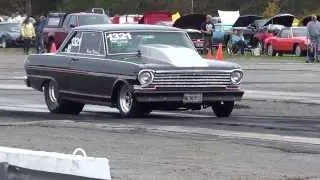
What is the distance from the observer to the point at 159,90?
45.6 ft

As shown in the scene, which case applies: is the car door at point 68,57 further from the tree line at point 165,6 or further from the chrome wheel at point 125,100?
the tree line at point 165,6

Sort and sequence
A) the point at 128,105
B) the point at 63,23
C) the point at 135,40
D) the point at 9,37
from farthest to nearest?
the point at 9,37, the point at 63,23, the point at 135,40, the point at 128,105

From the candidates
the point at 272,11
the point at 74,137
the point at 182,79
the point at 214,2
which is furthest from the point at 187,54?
the point at 214,2

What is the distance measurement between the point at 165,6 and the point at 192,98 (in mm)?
65168

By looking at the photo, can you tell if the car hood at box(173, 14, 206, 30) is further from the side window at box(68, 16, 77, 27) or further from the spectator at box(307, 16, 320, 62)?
the spectator at box(307, 16, 320, 62)

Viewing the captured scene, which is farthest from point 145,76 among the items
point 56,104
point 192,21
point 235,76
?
point 192,21

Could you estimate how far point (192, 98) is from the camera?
46.3 feet

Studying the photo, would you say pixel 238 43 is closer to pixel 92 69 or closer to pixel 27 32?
pixel 27 32

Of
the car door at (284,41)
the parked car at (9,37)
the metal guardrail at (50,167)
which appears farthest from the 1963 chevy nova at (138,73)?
the parked car at (9,37)

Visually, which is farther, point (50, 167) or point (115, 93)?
point (115, 93)

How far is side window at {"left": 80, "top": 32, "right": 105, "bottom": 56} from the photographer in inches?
590

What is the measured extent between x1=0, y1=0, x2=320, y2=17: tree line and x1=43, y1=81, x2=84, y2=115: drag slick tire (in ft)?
172

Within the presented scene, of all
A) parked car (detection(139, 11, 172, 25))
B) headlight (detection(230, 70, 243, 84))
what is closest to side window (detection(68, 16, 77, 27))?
parked car (detection(139, 11, 172, 25))

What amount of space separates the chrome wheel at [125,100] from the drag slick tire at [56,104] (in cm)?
172
